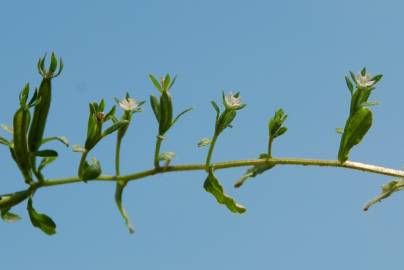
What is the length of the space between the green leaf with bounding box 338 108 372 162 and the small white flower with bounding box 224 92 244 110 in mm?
634

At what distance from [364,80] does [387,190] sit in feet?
2.13

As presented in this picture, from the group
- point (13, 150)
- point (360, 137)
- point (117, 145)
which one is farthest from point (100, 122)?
point (360, 137)

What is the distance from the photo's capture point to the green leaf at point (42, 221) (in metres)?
4.18

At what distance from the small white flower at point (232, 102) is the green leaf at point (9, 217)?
4.22 ft

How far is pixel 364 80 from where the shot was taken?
443 centimetres

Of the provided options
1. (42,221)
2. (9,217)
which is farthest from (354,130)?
(9,217)

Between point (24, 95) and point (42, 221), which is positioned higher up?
point (24, 95)

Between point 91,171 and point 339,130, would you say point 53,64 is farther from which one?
point 339,130

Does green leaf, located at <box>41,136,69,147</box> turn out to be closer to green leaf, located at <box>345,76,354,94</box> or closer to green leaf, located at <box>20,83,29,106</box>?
green leaf, located at <box>20,83,29,106</box>

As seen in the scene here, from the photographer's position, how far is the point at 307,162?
423 cm

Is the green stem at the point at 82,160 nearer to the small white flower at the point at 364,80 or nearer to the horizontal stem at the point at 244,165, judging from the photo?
the horizontal stem at the point at 244,165

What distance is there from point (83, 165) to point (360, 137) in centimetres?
156

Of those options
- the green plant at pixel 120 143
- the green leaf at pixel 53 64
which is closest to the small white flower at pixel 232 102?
the green plant at pixel 120 143

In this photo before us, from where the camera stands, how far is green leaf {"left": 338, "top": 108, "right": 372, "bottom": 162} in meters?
4.37
